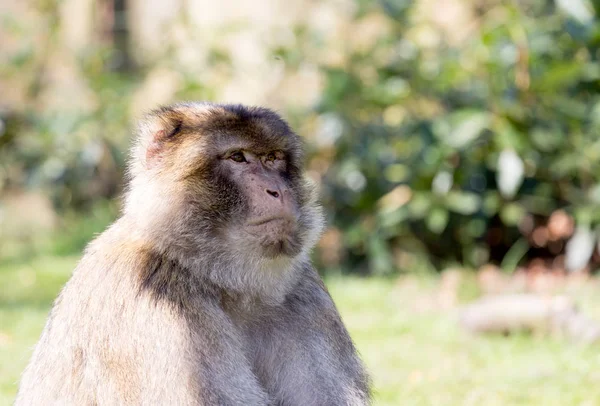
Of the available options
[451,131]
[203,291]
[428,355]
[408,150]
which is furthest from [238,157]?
[408,150]

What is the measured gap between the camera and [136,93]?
10.4m

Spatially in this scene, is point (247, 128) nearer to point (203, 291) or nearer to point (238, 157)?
point (238, 157)

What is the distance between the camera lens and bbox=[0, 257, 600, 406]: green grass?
16.4 feet

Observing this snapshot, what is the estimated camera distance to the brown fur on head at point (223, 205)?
302 cm

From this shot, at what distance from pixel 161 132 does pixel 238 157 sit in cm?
30

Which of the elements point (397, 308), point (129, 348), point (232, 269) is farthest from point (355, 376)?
point (397, 308)

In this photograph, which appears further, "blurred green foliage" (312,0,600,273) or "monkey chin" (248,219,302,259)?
"blurred green foliage" (312,0,600,273)

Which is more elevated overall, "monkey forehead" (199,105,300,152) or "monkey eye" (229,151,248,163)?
"monkey forehead" (199,105,300,152)

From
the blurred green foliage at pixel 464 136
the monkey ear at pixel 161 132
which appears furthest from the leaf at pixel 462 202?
the monkey ear at pixel 161 132

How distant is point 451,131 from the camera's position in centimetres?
753

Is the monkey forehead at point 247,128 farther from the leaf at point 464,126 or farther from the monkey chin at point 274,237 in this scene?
the leaf at point 464,126

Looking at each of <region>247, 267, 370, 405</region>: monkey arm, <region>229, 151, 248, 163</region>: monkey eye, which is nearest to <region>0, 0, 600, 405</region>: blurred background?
<region>247, 267, 370, 405</region>: monkey arm

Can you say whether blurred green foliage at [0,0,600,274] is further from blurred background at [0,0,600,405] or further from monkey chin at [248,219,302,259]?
monkey chin at [248,219,302,259]

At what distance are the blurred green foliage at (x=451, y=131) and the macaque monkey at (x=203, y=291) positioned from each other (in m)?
4.28
